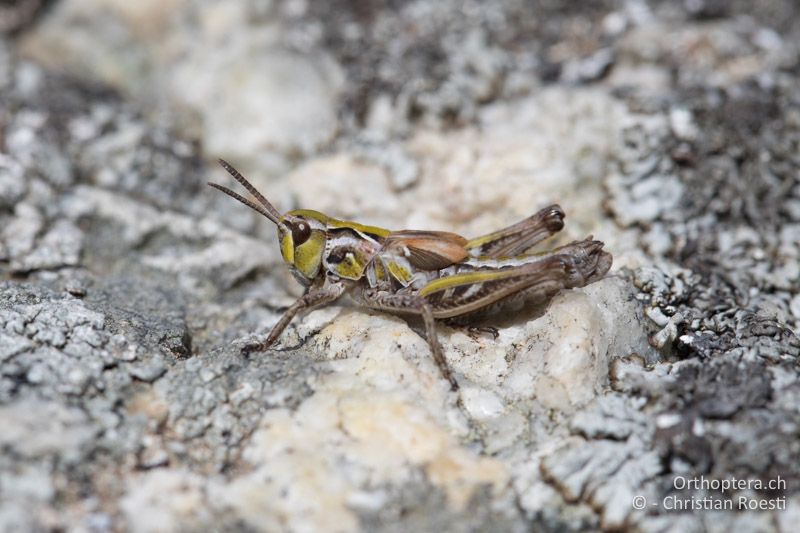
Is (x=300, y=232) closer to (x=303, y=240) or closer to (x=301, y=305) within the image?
(x=303, y=240)

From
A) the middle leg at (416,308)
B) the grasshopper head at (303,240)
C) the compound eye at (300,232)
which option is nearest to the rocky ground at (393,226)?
the middle leg at (416,308)

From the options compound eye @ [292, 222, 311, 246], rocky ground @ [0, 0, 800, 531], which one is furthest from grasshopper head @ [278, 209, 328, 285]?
rocky ground @ [0, 0, 800, 531]

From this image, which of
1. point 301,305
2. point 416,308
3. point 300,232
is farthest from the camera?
point 300,232

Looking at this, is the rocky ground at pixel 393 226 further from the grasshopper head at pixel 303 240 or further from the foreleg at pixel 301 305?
the grasshopper head at pixel 303 240

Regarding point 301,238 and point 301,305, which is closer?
point 301,305

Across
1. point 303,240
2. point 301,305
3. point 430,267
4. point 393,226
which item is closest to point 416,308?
point 430,267

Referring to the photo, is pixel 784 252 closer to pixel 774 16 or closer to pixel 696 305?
pixel 696 305

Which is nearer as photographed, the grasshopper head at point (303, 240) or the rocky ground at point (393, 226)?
the rocky ground at point (393, 226)

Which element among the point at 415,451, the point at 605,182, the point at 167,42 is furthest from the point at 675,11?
the point at 415,451

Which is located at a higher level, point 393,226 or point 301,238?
point 393,226
